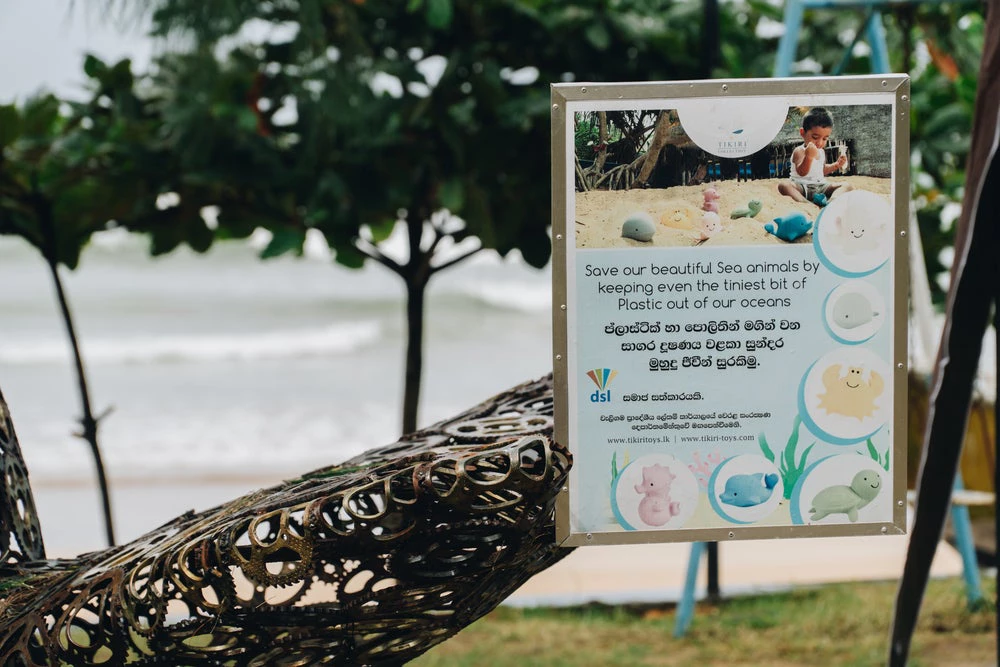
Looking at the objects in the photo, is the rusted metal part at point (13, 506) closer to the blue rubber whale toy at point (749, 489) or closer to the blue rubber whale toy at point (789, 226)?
the blue rubber whale toy at point (749, 489)

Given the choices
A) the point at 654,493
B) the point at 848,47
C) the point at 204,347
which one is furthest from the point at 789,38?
the point at 204,347

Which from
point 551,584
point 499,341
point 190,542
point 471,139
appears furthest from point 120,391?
point 190,542

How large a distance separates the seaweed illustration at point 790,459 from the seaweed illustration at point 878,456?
0.25 ft

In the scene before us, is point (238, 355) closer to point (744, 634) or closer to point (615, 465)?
point (744, 634)

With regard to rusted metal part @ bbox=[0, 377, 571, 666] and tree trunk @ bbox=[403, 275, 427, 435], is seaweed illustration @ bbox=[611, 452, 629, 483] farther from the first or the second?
tree trunk @ bbox=[403, 275, 427, 435]

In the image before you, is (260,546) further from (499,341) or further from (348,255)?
(499,341)

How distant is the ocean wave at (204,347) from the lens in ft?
47.5

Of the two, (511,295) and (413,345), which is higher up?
(511,295)

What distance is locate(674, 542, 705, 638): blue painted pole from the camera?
2.80 metres

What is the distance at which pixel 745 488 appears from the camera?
135 centimetres

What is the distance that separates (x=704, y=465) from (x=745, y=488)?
0.20ft

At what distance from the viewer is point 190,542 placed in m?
1.21

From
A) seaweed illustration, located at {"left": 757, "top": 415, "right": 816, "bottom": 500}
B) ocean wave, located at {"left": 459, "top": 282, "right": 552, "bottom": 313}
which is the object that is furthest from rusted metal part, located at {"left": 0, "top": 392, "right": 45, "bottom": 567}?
ocean wave, located at {"left": 459, "top": 282, "right": 552, "bottom": 313}

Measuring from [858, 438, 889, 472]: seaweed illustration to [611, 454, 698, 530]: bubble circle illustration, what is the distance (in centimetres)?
23
